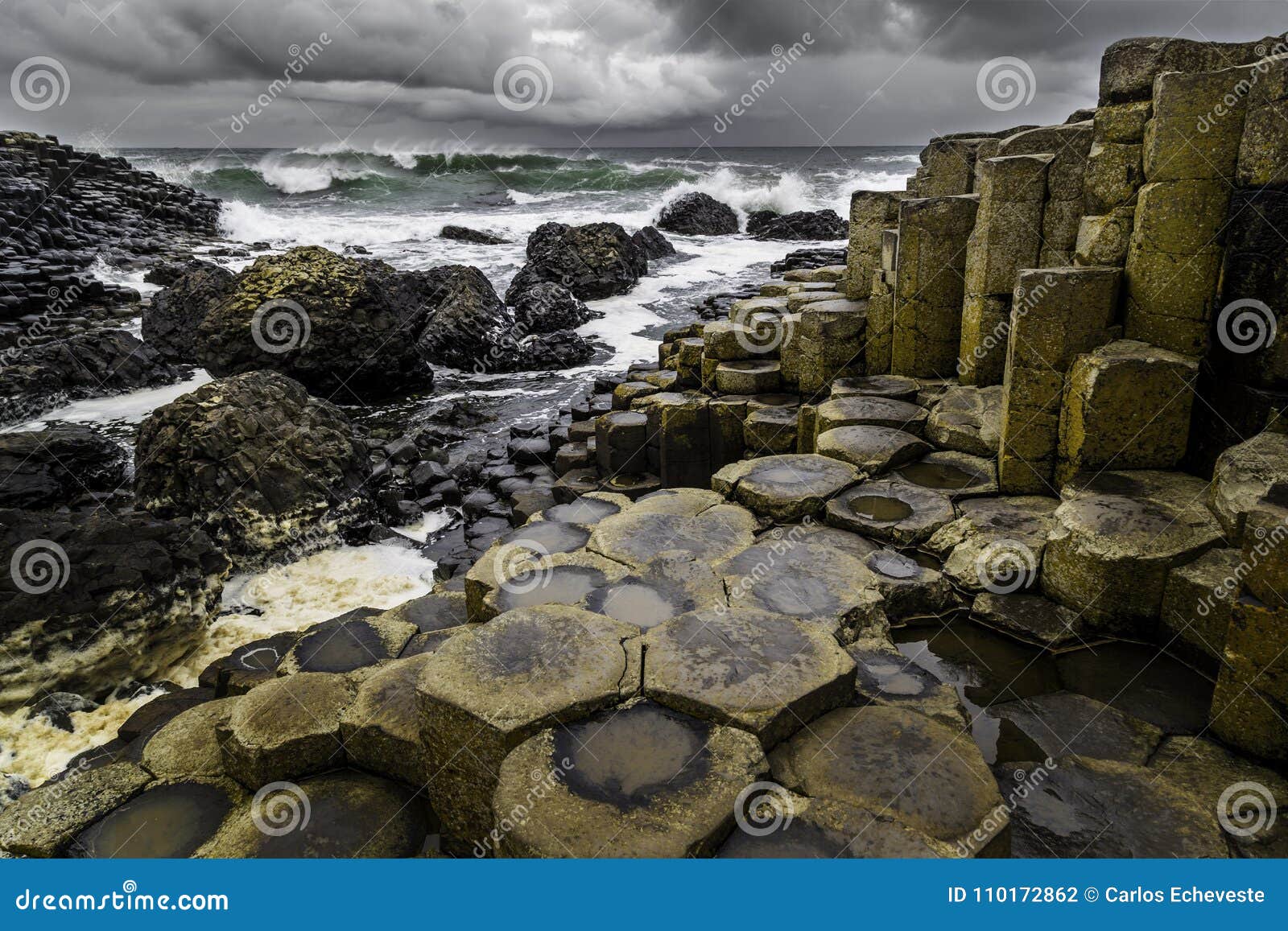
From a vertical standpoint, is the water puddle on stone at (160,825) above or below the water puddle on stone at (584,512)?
below

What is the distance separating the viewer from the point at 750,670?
269 centimetres

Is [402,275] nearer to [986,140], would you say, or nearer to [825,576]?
[986,140]

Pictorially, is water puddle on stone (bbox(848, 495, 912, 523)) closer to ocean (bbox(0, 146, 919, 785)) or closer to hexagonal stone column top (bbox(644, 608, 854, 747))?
hexagonal stone column top (bbox(644, 608, 854, 747))

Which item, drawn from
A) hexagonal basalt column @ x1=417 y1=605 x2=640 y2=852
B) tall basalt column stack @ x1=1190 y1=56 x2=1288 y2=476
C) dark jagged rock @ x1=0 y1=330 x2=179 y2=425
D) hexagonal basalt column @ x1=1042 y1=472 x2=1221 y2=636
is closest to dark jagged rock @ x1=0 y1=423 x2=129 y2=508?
dark jagged rock @ x1=0 y1=330 x2=179 y2=425

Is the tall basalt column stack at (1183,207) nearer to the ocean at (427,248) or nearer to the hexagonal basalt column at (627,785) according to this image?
the hexagonal basalt column at (627,785)

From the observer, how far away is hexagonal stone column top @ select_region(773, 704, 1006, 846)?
2158 millimetres

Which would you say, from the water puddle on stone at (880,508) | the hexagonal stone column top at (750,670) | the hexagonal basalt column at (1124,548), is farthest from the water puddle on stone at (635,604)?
the hexagonal basalt column at (1124,548)

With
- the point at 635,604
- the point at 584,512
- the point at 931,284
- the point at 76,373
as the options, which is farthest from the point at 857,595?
the point at 76,373

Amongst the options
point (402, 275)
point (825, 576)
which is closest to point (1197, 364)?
point (825, 576)

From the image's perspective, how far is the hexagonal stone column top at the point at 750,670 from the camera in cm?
251

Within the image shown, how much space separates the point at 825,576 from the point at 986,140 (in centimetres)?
554

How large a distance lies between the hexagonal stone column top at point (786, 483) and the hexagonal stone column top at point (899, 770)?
1738 millimetres

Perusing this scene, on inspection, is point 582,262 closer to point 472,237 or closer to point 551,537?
point 472,237

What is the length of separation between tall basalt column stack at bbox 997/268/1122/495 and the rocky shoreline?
0.06 ft
